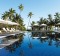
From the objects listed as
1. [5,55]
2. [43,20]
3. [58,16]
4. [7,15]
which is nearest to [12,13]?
[7,15]

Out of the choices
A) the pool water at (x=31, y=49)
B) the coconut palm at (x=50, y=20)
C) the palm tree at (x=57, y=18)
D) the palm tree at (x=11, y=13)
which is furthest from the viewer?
the coconut palm at (x=50, y=20)

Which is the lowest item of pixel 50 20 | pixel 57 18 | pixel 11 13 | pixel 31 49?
pixel 31 49

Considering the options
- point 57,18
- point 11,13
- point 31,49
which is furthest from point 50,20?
point 31,49

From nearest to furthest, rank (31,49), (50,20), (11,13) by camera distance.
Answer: (31,49) → (11,13) → (50,20)

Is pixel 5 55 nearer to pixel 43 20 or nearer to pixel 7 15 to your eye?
pixel 7 15

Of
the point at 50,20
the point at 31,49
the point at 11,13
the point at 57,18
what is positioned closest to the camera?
the point at 31,49

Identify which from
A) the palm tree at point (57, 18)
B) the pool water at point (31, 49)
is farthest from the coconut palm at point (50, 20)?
the pool water at point (31, 49)

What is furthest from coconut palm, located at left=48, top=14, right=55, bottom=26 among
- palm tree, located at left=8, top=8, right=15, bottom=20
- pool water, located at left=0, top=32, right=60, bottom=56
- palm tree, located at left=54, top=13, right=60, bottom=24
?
pool water, located at left=0, top=32, right=60, bottom=56

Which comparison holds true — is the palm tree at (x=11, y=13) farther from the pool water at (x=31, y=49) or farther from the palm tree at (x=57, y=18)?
the pool water at (x=31, y=49)

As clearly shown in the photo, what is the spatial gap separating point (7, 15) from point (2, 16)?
10.1 ft

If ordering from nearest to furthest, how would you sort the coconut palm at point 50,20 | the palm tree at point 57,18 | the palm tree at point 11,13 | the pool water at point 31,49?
1. the pool water at point 31,49
2. the palm tree at point 11,13
3. the palm tree at point 57,18
4. the coconut palm at point 50,20

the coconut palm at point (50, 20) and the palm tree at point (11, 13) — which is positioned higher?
the palm tree at point (11, 13)

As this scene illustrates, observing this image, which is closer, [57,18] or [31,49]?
[31,49]

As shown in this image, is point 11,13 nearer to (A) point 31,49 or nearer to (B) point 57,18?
(B) point 57,18
